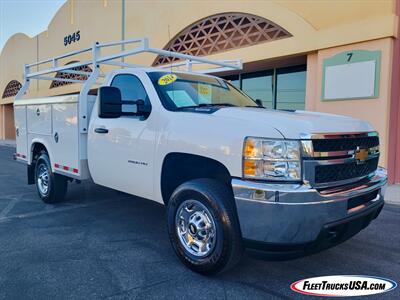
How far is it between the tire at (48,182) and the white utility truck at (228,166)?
1.31 m

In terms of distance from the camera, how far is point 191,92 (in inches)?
171

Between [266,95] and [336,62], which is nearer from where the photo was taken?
[336,62]

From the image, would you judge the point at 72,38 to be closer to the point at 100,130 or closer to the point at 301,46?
the point at 301,46

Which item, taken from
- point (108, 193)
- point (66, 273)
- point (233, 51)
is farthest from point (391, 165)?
point (66, 273)

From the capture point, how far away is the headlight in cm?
298

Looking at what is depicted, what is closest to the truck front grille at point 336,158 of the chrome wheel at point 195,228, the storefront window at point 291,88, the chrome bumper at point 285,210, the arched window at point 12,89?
the chrome bumper at point 285,210

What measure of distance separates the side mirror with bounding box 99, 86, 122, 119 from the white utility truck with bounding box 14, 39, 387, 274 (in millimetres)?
11

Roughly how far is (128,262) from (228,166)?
153 centimetres

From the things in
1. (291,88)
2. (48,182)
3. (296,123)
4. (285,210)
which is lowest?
(48,182)

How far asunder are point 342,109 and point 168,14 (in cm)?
765

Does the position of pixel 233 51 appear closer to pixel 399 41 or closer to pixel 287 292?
pixel 399 41

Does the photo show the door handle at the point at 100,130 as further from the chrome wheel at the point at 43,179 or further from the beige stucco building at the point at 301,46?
the beige stucco building at the point at 301,46

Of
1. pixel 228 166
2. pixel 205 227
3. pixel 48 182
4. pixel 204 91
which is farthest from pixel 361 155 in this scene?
pixel 48 182

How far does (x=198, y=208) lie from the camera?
11.6 feet
